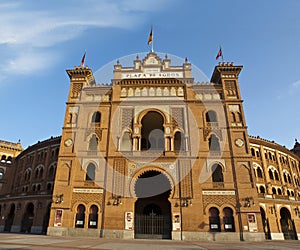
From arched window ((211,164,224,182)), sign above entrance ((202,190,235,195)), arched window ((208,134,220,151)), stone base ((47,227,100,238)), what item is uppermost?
arched window ((208,134,220,151))

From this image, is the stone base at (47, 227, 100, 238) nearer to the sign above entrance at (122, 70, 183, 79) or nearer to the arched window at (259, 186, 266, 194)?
the sign above entrance at (122, 70, 183, 79)

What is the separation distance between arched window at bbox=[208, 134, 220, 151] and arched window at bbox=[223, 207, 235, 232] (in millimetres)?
6152

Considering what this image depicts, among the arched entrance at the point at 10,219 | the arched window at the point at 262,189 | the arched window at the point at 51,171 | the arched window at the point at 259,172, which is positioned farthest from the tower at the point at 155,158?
the arched entrance at the point at 10,219

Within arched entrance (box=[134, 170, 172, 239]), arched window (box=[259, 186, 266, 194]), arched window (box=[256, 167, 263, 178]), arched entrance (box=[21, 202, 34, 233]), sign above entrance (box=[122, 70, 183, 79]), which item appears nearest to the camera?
arched entrance (box=[134, 170, 172, 239])

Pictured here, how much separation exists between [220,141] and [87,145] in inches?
555

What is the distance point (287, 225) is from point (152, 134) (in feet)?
66.2

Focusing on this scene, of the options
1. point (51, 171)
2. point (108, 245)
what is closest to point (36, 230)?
point (51, 171)

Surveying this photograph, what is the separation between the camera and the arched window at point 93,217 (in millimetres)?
20744

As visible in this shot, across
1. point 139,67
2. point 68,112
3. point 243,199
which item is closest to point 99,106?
point 68,112

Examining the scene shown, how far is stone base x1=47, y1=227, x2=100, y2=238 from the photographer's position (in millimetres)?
20281

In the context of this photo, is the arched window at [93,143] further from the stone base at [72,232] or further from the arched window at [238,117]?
the arched window at [238,117]

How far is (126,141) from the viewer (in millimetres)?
25109

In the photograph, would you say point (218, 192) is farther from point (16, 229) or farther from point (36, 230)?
point (16, 229)

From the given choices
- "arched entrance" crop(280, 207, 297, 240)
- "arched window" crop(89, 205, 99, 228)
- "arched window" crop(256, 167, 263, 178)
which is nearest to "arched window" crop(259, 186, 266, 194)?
"arched window" crop(256, 167, 263, 178)
